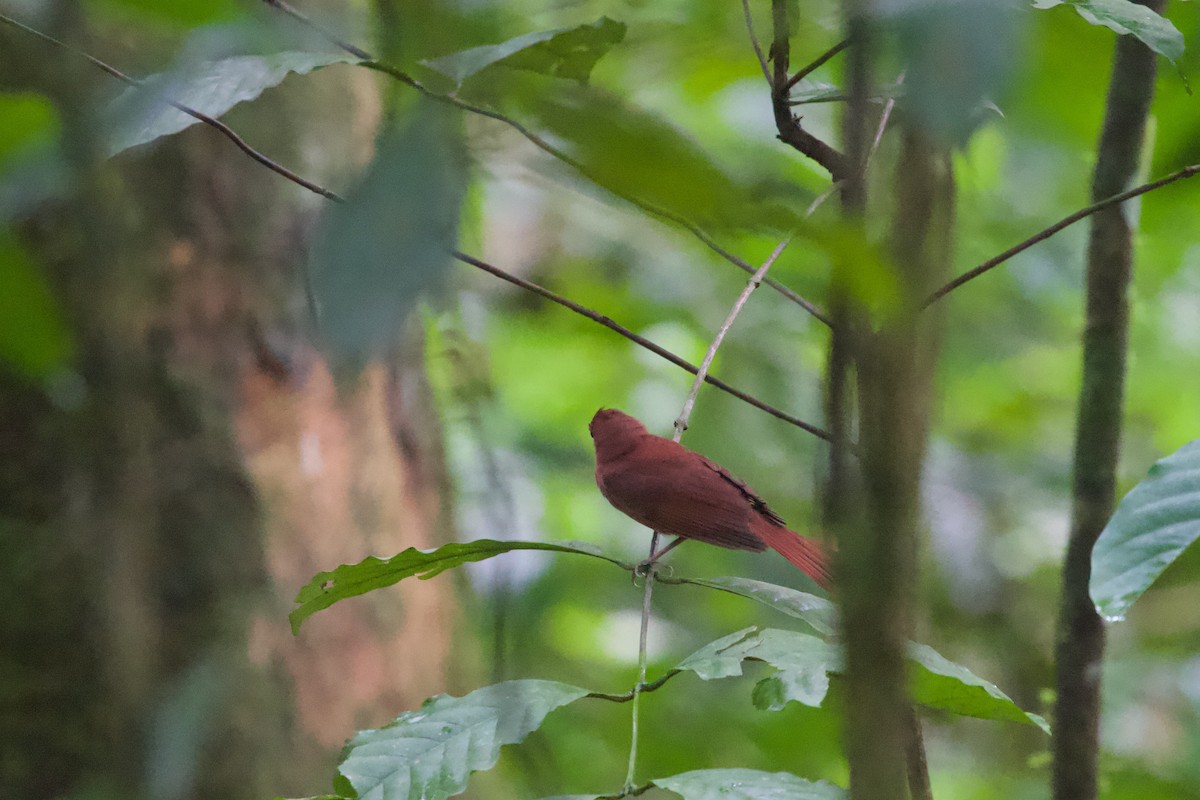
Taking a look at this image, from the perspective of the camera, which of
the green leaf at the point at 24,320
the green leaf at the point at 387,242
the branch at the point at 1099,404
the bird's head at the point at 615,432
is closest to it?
the green leaf at the point at 387,242

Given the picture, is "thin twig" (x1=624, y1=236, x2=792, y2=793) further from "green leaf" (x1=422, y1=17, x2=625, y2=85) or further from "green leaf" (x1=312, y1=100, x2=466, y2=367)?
→ "green leaf" (x1=312, y1=100, x2=466, y2=367)

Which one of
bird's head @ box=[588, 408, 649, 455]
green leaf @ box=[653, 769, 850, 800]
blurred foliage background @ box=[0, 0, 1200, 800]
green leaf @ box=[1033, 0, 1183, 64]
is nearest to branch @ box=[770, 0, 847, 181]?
blurred foliage background @ box=[0, 0, 1200, 800]

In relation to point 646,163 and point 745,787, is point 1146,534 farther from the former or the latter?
point 646,163

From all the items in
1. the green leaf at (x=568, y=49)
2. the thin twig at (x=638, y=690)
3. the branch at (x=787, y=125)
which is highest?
the branch at (x=787, y=125)

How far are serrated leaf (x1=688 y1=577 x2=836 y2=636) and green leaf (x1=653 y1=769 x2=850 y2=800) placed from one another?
0.11 meters

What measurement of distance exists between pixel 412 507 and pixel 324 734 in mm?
539

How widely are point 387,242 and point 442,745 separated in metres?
0.52

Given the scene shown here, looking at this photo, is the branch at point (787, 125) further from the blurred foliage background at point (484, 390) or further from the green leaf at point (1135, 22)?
the green leaf at point (1135, 22)

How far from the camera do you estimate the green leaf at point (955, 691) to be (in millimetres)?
770

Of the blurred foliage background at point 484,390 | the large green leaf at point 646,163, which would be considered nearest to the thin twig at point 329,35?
the blurred foliage background at point 484,390

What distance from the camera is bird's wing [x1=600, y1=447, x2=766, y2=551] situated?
4.14 ft

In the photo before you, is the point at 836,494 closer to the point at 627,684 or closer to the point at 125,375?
the point at 125,375

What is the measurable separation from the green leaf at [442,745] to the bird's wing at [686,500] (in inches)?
20.1

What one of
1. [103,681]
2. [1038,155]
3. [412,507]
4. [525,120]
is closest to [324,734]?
[412,507]
